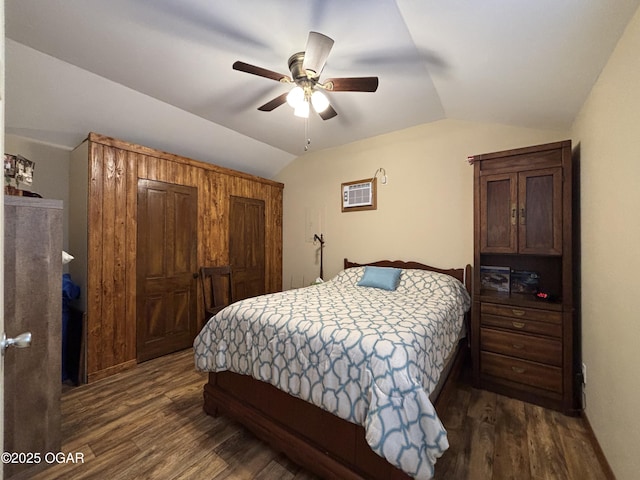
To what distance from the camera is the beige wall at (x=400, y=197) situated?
9.52 ft

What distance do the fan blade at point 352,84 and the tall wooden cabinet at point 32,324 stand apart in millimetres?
1854

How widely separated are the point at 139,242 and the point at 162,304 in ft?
2.36

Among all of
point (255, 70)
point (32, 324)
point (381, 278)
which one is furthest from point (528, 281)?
point (32, 324)

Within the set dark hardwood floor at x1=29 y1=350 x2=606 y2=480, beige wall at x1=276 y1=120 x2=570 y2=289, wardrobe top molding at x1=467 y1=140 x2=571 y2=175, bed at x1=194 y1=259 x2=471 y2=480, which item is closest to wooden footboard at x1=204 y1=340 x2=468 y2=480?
bed at x1=194 y1=259 x2=471 y2=480

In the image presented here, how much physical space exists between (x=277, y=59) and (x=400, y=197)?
1997 millimetres

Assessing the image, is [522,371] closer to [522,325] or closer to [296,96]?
[522,325]

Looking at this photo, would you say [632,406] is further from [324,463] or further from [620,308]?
[324,463]

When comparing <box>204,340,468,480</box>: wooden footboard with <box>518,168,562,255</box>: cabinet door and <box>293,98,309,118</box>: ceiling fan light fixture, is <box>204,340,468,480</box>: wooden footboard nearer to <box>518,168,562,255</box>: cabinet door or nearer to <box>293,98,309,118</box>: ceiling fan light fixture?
<box>518,168,562,255</box>: cabinet door

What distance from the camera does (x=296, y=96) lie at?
6.47ft

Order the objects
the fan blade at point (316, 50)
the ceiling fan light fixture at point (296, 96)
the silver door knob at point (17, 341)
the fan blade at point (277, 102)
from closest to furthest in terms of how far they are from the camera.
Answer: the silver door knob at point (17, 341), the fan blade at point (316, 50), the ceiling fan light fixture at point (296, 96), the fan blade at point (277, 102)

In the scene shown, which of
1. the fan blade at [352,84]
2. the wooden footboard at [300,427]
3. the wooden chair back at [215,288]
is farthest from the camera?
the wooden chair back at [215,288]

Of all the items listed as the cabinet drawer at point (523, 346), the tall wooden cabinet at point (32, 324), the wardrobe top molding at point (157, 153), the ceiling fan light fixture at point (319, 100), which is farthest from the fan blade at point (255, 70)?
the cabinet drawer at point (523, 346)

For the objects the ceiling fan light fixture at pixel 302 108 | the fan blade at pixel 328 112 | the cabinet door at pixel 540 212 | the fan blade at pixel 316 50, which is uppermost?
the fan blade at pixel 316 50

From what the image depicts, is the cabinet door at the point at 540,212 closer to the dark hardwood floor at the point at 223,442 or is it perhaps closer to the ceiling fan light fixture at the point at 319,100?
the dark hardwood floor at the point at 223,442
